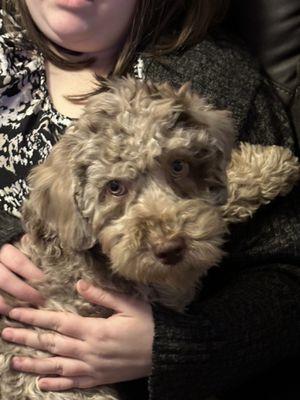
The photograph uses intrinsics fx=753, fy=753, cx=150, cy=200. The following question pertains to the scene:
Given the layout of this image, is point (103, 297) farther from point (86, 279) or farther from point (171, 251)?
point (171, 251)

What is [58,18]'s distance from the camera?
1.76m

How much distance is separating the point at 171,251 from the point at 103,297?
0.27 meters

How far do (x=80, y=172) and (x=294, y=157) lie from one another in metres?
0.62

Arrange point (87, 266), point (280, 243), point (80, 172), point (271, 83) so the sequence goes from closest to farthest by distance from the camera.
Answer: point (80, 172) → point (87, 266) → point (280, 243) → point (271, 83)

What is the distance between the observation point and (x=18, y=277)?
1606 mm

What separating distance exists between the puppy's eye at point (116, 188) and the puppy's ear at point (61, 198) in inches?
2.4

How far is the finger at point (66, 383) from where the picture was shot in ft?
5.14

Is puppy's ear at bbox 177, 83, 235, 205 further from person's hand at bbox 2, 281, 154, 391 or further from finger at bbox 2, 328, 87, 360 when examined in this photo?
finger at bbox 2, 328, 87, 360

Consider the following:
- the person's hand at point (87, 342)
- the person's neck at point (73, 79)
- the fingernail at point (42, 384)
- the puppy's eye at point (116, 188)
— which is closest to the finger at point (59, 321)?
the person's hand at point (87, 342)

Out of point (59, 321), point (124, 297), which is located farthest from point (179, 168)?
point (59, 321)

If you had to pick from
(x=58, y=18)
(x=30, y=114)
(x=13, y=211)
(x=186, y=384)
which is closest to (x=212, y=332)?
(x=186, y=384)

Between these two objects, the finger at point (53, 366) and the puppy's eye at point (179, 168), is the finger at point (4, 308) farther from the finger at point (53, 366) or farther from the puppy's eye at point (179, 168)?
the puppy's eye at point (179, 168)

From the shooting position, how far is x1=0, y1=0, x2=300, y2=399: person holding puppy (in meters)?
1.57

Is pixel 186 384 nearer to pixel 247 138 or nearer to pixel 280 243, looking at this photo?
pixel 280 243
